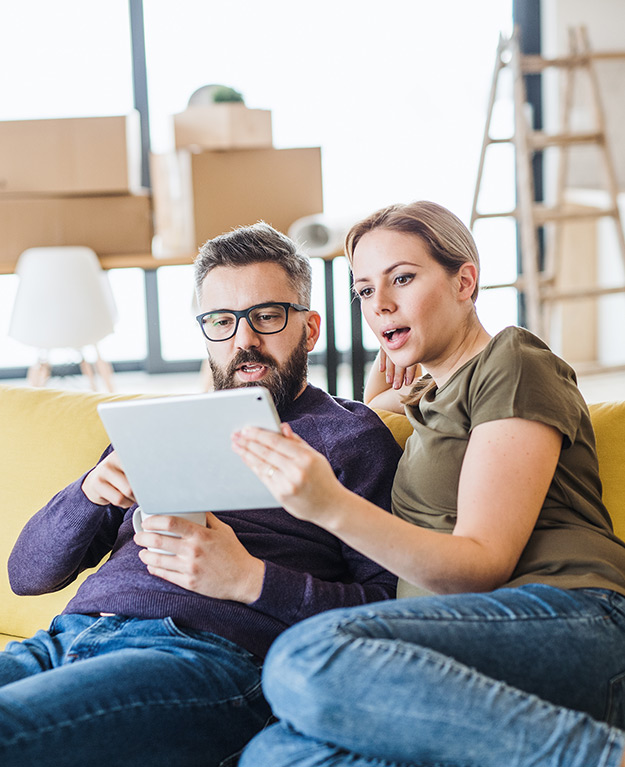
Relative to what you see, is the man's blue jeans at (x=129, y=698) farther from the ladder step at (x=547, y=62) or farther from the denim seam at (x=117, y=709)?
the ladder step at (x=547, y=62)

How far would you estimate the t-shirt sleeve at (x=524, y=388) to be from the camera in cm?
120

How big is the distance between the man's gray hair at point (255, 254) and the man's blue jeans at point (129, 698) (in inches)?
24.3

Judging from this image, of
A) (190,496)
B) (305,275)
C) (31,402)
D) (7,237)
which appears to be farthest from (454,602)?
(7,237)

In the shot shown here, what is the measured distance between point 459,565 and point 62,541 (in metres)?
0.65

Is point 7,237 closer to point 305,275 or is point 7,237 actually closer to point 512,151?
point 305,275

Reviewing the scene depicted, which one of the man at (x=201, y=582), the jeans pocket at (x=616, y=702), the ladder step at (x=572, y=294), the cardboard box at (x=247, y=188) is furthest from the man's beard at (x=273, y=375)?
the ladder step at (x=572, y=294)

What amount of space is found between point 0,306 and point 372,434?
3.95 meters

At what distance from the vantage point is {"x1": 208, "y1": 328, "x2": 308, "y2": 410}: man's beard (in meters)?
1.54

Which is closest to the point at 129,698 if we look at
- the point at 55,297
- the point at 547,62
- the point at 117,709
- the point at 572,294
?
the point at 117,709

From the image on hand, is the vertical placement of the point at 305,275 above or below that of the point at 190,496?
above

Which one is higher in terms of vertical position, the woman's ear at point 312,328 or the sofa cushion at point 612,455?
the woman's ear at point 312,328

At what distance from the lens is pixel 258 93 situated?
5.01 metres

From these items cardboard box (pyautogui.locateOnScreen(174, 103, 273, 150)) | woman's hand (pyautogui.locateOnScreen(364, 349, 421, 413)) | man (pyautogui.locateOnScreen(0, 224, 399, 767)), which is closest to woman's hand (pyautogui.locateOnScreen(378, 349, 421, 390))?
woman's hand (pyautogui.locateOnScreen(364, 349, 421, 413))

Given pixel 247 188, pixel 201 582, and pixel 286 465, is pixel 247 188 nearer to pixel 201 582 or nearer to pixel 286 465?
pixel 201 582
